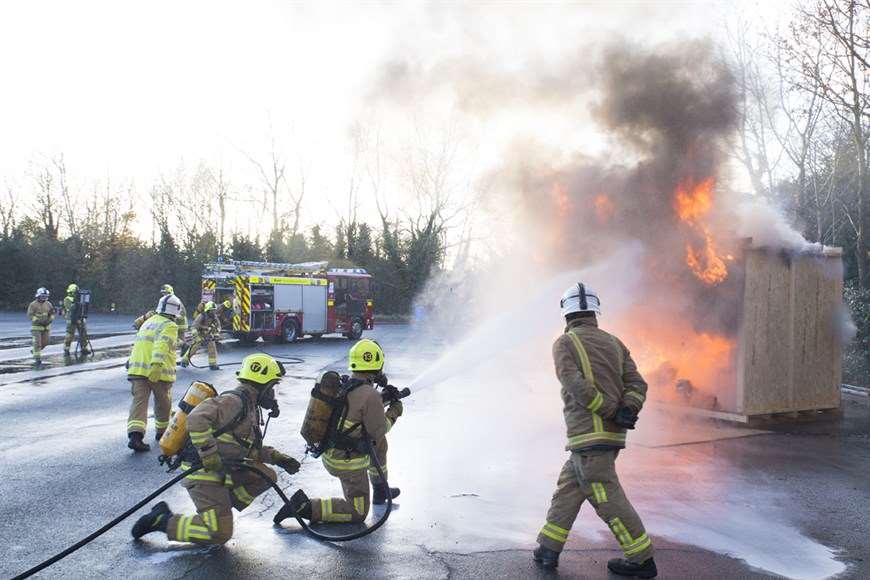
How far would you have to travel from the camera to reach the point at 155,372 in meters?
7.48

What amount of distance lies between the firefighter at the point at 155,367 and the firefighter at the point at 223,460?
9.50ft

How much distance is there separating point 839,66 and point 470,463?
531 inches

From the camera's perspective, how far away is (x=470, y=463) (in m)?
7.01

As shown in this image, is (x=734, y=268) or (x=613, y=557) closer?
(x=613, y=557)

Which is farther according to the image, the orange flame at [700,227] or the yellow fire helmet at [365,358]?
the orange flame at [700,227]

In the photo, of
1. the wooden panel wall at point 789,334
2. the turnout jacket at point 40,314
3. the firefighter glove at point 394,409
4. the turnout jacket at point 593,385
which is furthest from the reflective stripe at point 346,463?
the turnout jacket at point 40,314

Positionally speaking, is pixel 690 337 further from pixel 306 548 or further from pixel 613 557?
pixel 306 548

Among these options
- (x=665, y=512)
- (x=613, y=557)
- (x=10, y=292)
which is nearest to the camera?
(x=613, y=557)

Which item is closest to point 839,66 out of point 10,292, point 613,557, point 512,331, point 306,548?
point 512,331

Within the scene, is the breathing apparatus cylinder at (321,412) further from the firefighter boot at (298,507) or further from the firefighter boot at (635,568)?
the firefighter boot at (635,568)

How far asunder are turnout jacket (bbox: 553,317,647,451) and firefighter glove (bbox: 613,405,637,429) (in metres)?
0.03

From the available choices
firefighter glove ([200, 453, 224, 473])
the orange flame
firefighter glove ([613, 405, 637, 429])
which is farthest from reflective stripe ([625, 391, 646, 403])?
the orange flame

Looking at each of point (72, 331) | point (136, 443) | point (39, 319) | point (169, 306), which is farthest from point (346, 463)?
point (72, 331)

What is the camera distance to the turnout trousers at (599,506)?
4.15 meters
